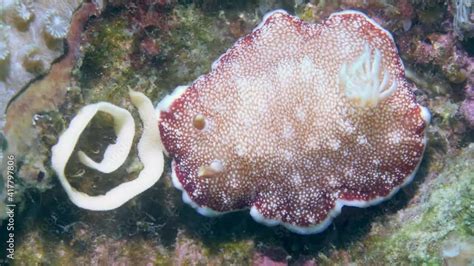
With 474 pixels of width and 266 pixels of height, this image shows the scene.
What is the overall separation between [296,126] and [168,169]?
1.20 m

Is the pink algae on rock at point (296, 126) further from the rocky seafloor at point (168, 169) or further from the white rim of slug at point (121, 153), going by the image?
the rocky seafloor at point (168, 169)

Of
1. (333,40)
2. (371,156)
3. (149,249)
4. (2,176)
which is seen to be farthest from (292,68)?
(2,176)

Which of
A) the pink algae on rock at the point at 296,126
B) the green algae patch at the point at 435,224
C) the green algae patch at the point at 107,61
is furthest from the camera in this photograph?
the green algae patch at the point at 107,61

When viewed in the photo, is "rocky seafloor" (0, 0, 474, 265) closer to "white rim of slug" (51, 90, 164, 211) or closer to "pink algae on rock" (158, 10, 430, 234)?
"white rim of slug" (51, 90, 164, 211)

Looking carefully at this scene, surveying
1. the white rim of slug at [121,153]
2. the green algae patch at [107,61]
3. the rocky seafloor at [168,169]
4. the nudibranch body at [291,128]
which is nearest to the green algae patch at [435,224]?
the rocky seafloor at [168,169]

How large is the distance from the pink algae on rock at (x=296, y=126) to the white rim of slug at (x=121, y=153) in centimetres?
13

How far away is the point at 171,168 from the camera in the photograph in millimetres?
3869

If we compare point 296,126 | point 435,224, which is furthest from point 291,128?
point 435,224

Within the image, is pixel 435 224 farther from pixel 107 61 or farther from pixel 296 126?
pixel 107 61

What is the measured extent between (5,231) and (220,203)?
6.52 ft

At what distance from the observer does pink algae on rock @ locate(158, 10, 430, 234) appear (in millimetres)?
3555

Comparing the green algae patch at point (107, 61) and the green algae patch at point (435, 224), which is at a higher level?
the green algae patch at point (107, 61)

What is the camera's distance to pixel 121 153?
3760 millimetres

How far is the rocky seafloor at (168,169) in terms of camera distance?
3.64 metres
